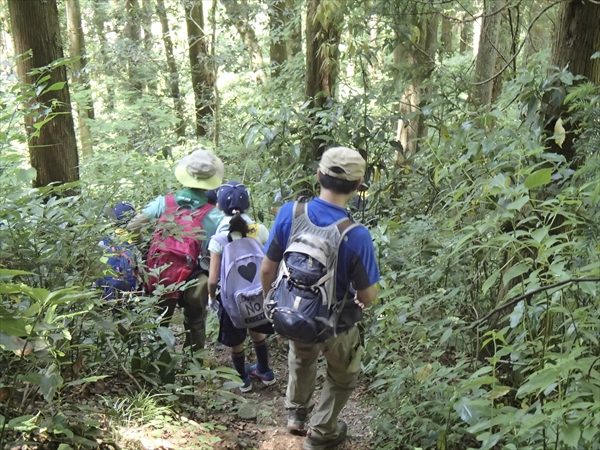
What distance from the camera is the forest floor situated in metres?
3.11

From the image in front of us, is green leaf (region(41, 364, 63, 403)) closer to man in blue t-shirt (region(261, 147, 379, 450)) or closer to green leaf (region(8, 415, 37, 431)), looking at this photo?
green leaf (region(8, 415, 37, 431))

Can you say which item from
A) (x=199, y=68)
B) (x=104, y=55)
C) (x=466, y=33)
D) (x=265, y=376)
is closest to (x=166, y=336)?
(x=265, y=376)

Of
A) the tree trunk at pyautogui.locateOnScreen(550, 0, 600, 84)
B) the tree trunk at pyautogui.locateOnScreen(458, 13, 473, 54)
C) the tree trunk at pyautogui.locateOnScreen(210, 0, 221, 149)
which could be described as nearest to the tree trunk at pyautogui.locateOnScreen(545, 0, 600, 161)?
the tree trunk at pyautogui.locateOnScreen(550, 0, 600, 84)

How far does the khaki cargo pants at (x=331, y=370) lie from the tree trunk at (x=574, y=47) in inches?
86.9

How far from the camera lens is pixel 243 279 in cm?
471

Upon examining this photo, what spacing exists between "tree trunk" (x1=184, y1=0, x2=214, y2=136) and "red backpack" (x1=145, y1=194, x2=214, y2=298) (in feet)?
31.8

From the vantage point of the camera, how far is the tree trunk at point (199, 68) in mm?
14422

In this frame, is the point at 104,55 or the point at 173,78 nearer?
the point at 104,55

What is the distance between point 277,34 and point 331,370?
11.2 metres

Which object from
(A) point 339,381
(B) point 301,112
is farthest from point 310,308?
(B) point 301,112

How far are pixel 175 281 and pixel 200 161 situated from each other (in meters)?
1.07

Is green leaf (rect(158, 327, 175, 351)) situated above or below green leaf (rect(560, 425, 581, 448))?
Result: below

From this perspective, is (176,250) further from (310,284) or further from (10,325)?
(10,325)

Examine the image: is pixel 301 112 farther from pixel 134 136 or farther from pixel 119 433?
pixel 134 136
